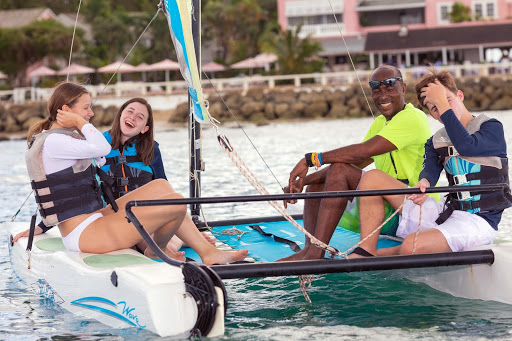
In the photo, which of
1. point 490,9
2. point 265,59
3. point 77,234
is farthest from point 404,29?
point 77,234

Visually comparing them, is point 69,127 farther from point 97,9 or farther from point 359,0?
point 97,9

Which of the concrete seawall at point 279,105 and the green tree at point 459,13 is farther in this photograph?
the green tree at point 459,13

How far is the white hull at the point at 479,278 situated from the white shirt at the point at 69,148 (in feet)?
7.22

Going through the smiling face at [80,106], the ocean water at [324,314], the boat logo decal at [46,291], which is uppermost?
the smiling face at [80,106]

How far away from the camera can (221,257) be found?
5.16 meters

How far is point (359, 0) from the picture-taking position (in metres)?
47.0

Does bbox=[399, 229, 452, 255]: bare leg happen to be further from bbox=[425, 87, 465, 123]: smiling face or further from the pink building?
the pink building

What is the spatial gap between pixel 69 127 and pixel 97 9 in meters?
48.1

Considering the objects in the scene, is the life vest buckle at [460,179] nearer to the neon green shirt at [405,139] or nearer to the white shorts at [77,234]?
the neon green shirt at [405,139]

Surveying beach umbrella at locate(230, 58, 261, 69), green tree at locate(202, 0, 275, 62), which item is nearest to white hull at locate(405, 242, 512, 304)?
beach umbrella at locate(230, 58, 261, 69)

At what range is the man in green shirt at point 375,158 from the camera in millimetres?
5043

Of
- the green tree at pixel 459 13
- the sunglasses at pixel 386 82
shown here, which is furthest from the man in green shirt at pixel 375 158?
the green tree at pixel 459 13

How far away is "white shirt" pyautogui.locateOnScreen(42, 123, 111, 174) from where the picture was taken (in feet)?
15.9

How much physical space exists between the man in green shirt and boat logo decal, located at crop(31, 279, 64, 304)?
4.83ft
